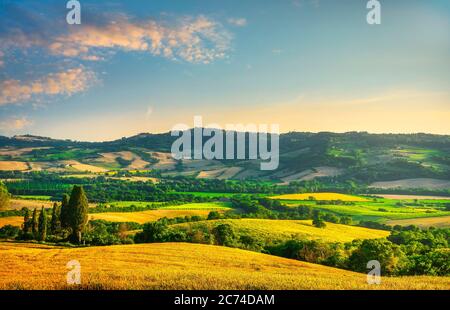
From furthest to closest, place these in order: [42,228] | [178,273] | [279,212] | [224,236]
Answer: [279,212]
[42,228]
[224,236]
[178,273]

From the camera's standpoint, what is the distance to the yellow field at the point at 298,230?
83.1 m

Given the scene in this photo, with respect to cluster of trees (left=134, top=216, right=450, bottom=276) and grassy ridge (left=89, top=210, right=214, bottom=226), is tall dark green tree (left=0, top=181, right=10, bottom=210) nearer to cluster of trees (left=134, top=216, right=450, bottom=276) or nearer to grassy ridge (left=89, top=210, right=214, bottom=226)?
grassy ridge (left=89, top=210, right=214, bottom=226)

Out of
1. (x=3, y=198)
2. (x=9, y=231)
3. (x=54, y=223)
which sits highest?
(x=3, y=198)

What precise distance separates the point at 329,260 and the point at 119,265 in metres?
28.8

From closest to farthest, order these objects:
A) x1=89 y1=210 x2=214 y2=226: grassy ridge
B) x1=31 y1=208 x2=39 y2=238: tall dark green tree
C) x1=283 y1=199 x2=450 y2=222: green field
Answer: x1=31 y1=208 x2=39 y2=238: tall dark green tree
x1=89 y1=210 x2=214 y2=226: grassy ridge
x1=283 y1=199 x2=450 y2=222: green field

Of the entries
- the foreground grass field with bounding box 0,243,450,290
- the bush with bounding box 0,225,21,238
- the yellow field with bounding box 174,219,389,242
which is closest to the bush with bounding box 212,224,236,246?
the yellow field with bounding box 174,219,389,242

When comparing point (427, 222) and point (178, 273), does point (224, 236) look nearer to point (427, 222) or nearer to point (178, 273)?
point (178, 273)

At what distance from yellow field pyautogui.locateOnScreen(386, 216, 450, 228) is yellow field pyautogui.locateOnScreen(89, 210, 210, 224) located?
165 ft

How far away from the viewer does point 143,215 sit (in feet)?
379

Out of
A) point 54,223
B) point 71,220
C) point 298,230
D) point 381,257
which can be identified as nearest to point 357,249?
point 381,257

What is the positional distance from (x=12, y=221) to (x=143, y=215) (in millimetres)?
33661

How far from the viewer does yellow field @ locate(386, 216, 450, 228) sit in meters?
91.8
